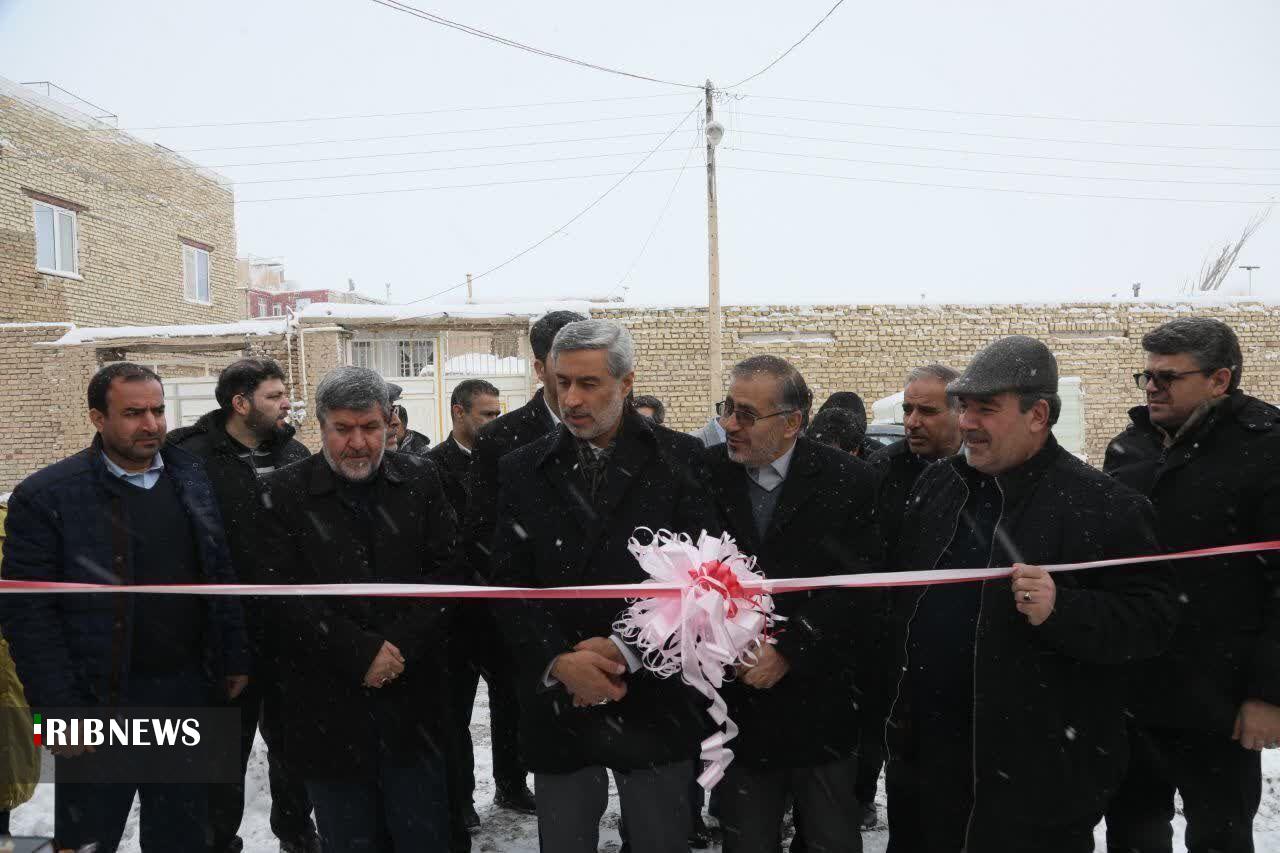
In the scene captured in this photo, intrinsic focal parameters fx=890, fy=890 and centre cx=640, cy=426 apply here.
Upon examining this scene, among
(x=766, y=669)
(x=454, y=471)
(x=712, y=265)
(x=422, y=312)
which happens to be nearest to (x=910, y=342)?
(x=712, y=265)

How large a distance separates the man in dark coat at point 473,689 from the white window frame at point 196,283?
23.3 metres

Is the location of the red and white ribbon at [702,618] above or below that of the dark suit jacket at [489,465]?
below

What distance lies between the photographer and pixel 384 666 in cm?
304

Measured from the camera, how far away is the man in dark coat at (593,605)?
2746mm

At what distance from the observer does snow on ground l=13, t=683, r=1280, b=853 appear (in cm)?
414

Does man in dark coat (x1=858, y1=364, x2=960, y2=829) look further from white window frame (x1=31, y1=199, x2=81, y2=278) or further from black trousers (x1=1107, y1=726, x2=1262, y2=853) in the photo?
white window frame (x1=31, y1=199, x2=81, y2=278)

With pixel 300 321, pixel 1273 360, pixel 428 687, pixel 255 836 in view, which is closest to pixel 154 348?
pixel 300 321

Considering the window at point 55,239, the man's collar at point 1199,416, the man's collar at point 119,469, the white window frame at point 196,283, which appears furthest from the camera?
the white window frame at point 196,283

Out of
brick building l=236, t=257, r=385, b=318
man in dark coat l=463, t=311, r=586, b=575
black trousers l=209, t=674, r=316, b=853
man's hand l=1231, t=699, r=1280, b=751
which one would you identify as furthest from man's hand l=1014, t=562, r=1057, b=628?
brick building l=236, t=257, r=385, b=318

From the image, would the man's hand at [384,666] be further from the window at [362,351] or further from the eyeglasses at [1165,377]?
the window at [362,351]

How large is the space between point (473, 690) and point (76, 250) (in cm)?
2159

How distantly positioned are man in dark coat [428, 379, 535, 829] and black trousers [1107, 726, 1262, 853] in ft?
8.38

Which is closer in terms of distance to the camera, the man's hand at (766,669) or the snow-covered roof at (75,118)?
the man's hand at (766,669)

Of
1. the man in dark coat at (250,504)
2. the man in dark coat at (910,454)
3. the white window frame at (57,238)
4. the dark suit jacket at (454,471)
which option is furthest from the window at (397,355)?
the man in dark coat at (910,454)
